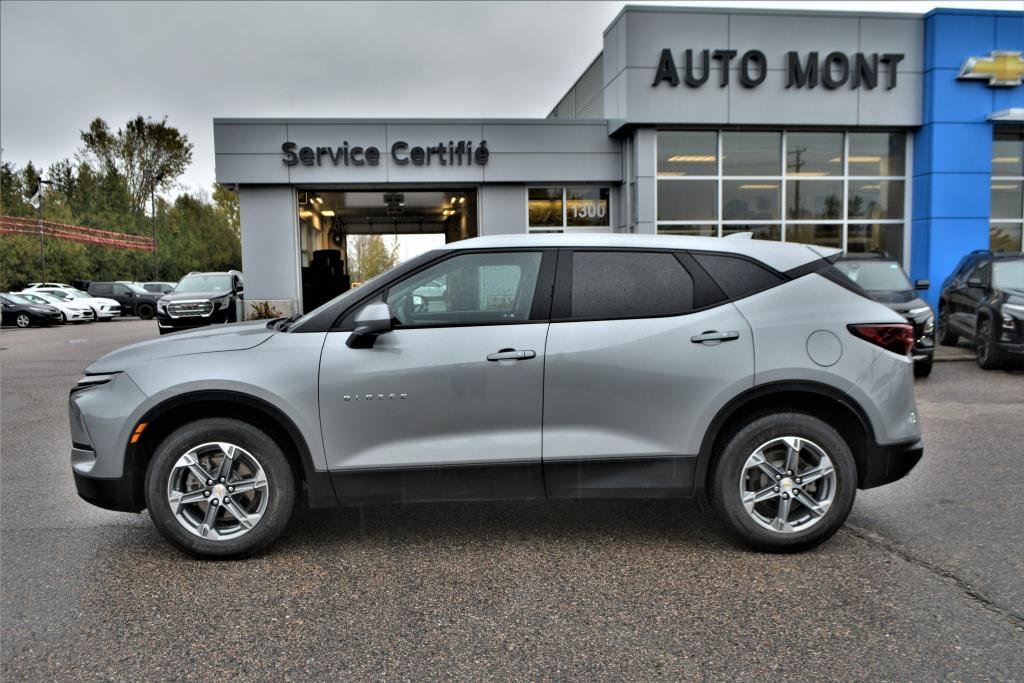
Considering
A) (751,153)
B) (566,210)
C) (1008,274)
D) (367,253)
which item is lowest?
(1008,274)

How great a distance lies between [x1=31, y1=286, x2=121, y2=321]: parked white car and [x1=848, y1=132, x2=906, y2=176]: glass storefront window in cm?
3052

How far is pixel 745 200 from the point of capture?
1759 cm

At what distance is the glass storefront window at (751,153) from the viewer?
17531 millimetres

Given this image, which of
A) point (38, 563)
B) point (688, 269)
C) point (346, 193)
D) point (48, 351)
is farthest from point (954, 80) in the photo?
point (48, 351)

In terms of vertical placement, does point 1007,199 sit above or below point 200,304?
above

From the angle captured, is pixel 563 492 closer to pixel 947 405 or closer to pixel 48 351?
pixel 947 405

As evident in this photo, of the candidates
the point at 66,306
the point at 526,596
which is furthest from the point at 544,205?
the point at 66,306

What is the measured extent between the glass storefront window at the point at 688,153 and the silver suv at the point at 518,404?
14.0m

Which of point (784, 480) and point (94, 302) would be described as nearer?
point (784, 480)

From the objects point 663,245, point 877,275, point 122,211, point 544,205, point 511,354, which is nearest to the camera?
point 511,354

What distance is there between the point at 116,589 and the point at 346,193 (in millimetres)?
16854

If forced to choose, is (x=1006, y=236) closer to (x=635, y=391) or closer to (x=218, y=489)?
(x=635, y=391)

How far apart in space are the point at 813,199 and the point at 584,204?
546cm

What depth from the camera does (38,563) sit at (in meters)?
4.06
